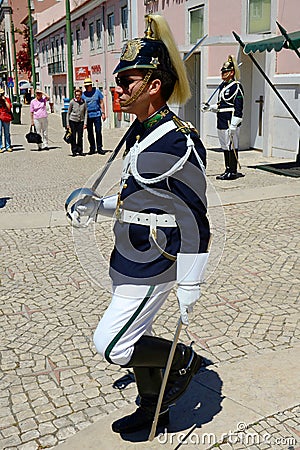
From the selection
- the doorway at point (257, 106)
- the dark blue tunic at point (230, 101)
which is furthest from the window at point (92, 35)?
the dark blue tunic at point (230, 101)

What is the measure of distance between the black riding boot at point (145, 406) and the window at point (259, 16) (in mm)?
10907

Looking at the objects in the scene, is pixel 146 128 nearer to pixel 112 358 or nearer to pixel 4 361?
pixel 112 358

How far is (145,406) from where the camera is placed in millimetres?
2840

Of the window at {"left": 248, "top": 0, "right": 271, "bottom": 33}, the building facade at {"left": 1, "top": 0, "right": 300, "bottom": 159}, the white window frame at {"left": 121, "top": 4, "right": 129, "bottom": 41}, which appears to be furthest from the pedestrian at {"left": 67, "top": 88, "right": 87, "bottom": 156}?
the white window frame at {"left": 121, "top": 4, "right": 129, "bottom": 41}

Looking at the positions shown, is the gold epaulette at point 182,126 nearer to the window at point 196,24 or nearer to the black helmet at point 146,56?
the black helmet at point 146,56

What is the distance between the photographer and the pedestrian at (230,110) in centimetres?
912

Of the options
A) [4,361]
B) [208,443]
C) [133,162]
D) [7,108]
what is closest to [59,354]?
[4,361]

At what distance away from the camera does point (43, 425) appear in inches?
116

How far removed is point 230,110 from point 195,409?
23.5 ft

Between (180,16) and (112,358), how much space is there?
15.4m

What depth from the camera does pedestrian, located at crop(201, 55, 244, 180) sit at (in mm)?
9125

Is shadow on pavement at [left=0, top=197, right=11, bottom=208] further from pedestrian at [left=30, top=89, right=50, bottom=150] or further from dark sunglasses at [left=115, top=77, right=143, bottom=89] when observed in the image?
dark sunglasses at [left=115, top=77, right=143, bottom=89]

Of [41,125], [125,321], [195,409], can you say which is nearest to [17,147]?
[41,125]

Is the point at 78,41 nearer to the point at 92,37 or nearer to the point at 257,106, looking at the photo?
the point at 92,37
